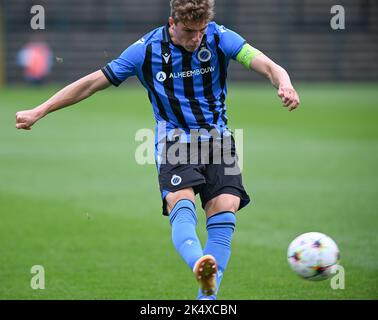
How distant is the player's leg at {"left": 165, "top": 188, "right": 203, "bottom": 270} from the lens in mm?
5320

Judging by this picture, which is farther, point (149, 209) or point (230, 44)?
point (149, 209)

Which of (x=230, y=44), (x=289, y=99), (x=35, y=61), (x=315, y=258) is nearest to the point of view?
(x=289, y=99)

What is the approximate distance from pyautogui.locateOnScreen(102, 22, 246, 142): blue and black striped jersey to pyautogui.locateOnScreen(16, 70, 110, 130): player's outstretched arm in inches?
3.5

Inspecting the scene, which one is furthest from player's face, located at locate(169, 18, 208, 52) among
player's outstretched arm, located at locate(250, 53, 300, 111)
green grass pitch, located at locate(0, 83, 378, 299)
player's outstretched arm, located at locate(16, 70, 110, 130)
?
green grass pitch, located at locate(0, 83, 378, 299)

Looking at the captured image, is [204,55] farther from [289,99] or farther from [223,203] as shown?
[223,203]

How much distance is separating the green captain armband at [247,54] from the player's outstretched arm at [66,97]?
0.96 m

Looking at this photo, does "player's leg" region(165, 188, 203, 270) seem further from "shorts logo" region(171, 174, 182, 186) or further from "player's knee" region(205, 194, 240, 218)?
"player's knee" region(205, 194, 240, 218)

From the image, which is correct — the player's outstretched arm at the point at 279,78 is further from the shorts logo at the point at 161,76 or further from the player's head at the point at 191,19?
the shorts logo at the point at 161,76

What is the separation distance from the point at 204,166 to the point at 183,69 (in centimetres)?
71

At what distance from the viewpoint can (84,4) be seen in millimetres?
32812

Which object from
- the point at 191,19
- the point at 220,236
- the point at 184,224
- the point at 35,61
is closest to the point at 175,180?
the point at 184,224

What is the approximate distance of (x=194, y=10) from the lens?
17.7 ft

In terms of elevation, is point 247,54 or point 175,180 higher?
point 247,54
